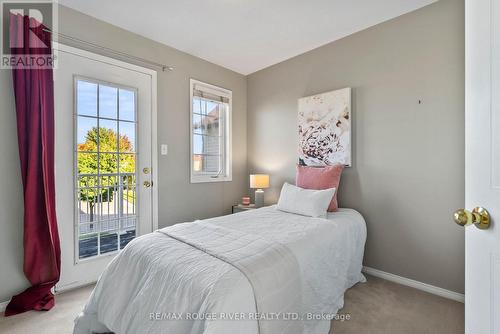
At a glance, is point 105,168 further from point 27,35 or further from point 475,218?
point 475,218

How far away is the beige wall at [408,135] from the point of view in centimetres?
205

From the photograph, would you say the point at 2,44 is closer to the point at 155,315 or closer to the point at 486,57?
the point at 155,315

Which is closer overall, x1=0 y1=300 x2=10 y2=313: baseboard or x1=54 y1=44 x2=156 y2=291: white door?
x1=0 y1=300 x2=10 y2=313: baseboard

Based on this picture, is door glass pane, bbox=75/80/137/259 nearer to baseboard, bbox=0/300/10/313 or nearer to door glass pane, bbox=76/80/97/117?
door glass pane, bbox=76/80/97/117

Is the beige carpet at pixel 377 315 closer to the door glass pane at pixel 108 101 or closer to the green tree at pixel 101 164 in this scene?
the green tree at pixel 101 164

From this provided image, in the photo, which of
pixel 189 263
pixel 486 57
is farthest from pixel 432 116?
pixel 189 263

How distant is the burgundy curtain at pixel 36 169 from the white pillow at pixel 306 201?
6.89ft

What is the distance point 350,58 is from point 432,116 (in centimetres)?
106

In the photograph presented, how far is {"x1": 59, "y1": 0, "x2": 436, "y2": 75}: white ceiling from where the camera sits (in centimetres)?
218

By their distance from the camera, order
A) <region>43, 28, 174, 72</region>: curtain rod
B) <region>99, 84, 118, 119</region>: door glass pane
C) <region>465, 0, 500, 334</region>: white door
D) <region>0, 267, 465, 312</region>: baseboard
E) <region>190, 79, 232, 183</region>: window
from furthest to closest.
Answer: <region>190, 79, 232, 183</region>: window
<region>99, 84, 118, 119</region>: door glass pane
<region>43, 28, 174, 72</region>: curtain rod
<region>0, 267, 465, 312</region>: baseboard
<region>465, 0, 500, 334</region>: white door

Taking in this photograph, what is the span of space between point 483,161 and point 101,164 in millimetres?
2776

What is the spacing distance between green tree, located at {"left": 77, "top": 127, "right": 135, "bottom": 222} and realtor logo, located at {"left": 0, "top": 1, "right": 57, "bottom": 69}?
0.69 metres

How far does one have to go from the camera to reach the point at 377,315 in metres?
1.81

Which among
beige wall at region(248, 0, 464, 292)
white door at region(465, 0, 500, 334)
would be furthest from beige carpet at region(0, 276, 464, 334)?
white door at region(465, 0, 500, 334)
